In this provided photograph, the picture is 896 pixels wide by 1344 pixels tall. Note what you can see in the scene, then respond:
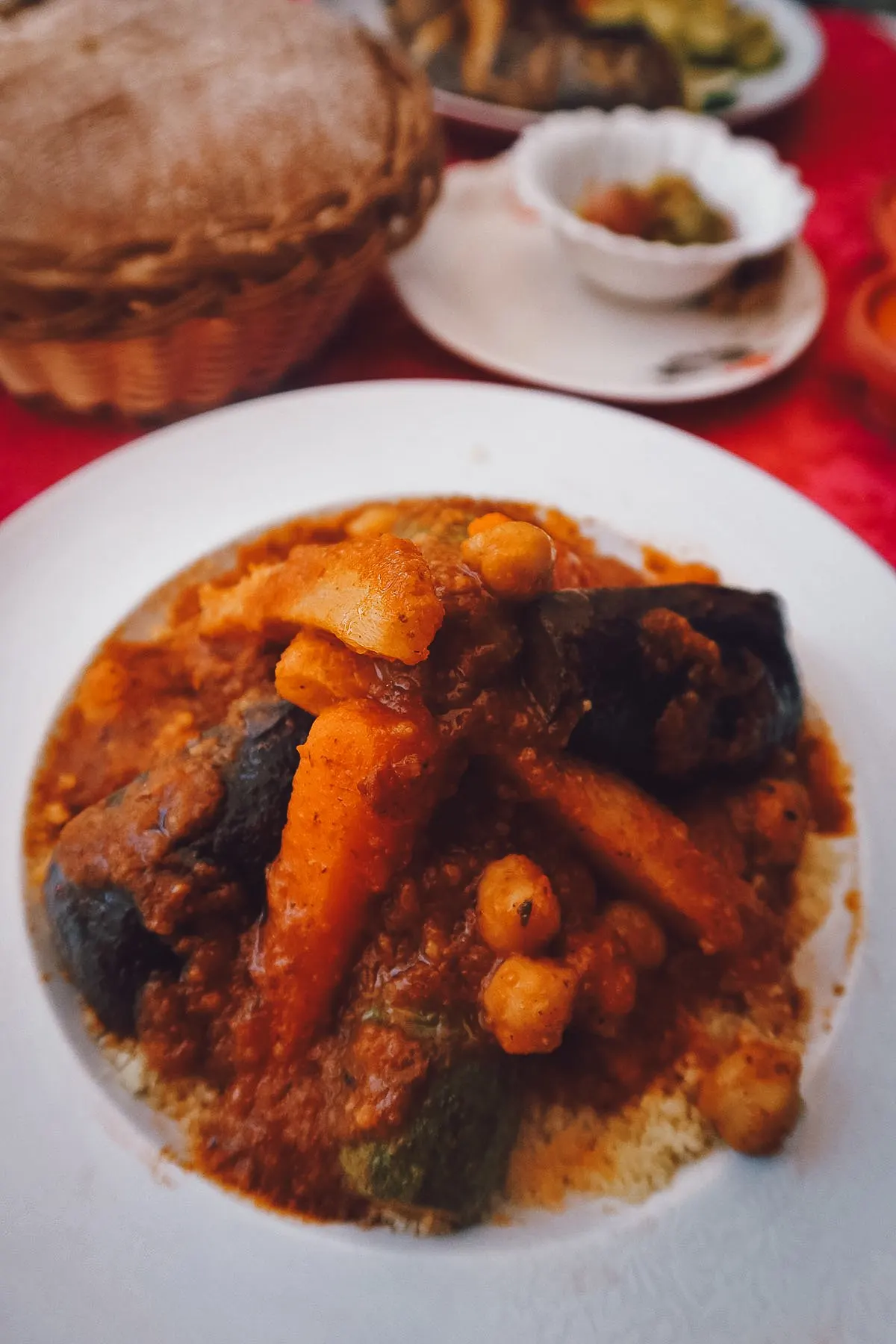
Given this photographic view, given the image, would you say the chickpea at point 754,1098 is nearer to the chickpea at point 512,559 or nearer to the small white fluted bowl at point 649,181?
the chickpea at point 512,559

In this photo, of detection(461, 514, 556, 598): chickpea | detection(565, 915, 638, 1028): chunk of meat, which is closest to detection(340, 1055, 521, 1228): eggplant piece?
detection(565, 915, 638, 1028): chunk of meat

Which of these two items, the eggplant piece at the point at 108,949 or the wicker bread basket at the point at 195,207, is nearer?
the eggplant piece at the point at 108,949

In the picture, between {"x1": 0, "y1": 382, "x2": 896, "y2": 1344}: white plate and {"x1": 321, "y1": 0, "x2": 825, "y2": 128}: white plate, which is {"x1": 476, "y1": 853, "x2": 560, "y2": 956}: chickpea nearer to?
{"x1": 0, "y1": 382, "x2": 896, "y2": 1344}: white plate

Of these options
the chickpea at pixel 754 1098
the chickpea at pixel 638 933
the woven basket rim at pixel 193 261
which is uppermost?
the woven basket rim at pixel 193 261

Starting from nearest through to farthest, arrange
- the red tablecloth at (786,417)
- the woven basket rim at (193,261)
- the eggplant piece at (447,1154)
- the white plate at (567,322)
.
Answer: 1. the eggplant piece at (447,1154)
2. the woven basket rim at (193,261)
3. the red tablecloth at (786,417)
4. the white plate at (567,322)

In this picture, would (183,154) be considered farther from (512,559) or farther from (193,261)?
(512,559)

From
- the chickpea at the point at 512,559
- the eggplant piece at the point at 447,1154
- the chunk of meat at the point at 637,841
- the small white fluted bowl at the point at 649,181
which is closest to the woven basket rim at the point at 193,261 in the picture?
the small white fluted bowl at the point at 649,181
